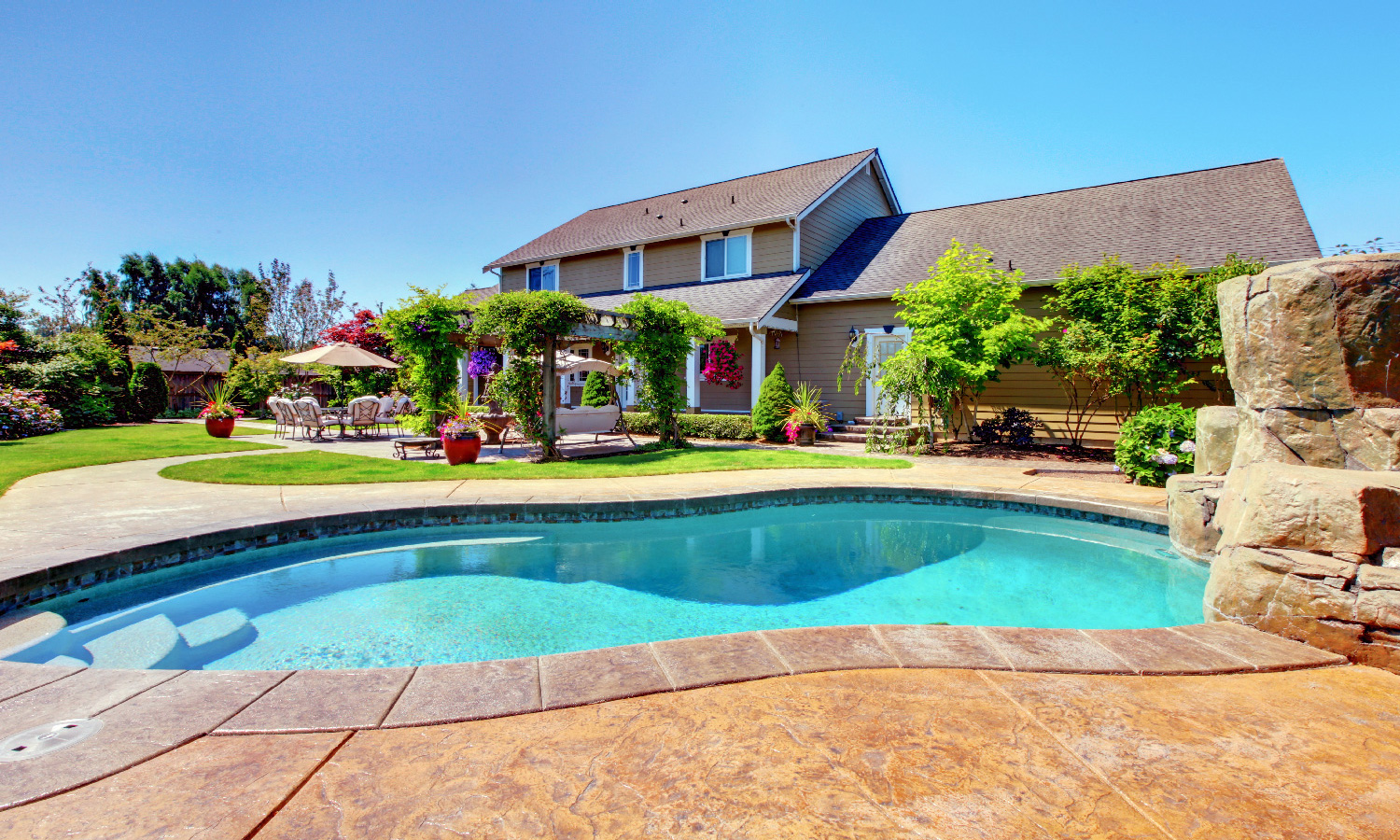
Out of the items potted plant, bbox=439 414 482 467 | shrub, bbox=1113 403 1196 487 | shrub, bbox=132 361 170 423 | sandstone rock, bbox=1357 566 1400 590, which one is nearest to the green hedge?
potted plant, bbox=439 414 482 467

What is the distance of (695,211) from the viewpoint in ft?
60.1

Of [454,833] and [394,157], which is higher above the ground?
[394,157]

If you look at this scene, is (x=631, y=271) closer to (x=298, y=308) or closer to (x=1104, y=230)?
(x=1104, y=230)

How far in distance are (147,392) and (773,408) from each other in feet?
70.7

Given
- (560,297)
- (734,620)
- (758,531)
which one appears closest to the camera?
(734,620)

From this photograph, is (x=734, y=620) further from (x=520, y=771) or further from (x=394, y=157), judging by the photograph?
(x=394, y=157)

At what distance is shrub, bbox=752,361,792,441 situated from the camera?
1352cm

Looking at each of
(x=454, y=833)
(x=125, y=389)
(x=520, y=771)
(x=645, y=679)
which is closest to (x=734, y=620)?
(x=645, y=679)

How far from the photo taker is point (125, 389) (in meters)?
19.5

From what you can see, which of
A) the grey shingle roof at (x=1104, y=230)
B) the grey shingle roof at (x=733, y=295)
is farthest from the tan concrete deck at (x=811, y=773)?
the grey shingle roof at (x=1104, y=230)

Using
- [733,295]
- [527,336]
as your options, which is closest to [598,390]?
[733,295]

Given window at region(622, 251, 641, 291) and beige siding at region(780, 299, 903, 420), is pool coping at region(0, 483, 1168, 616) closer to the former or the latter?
beige siding at region(780, 299, 903, 420)

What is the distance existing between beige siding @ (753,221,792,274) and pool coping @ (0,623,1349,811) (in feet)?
45.4

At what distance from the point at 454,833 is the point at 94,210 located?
41233 millimetres
